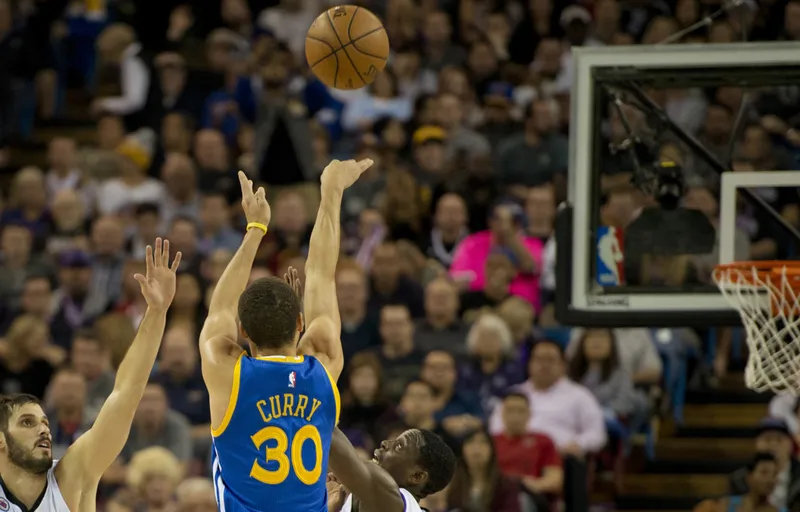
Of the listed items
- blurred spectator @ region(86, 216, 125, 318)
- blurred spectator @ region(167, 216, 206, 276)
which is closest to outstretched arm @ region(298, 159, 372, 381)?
blurred spectator @ region(167, 216, 206, 276)

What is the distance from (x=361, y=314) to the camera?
10570 mm

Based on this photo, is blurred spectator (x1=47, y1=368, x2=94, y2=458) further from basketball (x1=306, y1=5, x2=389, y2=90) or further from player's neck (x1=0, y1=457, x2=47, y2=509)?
player's neck (x1=0, y1=457, x2=47, y2=509)

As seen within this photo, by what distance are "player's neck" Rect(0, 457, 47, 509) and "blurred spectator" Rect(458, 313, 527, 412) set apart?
466cm

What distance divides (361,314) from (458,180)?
1616 millimetres

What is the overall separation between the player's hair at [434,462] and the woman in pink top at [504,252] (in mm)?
5090

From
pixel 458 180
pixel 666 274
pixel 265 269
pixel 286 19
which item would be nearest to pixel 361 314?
pixel 265 269

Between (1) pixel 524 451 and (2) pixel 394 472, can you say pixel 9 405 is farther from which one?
(1) pixel 524 451

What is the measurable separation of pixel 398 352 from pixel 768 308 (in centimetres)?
363

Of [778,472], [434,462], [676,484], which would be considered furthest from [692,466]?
[434,462]

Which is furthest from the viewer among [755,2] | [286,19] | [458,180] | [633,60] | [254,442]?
[286,19]

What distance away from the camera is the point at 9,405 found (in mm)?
5691

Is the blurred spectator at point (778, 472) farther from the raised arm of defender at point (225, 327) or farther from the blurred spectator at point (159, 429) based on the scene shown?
the raised arm of defender at point (225, 327)

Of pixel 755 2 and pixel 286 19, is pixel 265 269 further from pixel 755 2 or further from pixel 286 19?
pixel 755 2

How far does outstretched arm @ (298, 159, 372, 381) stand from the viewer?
544 cm
